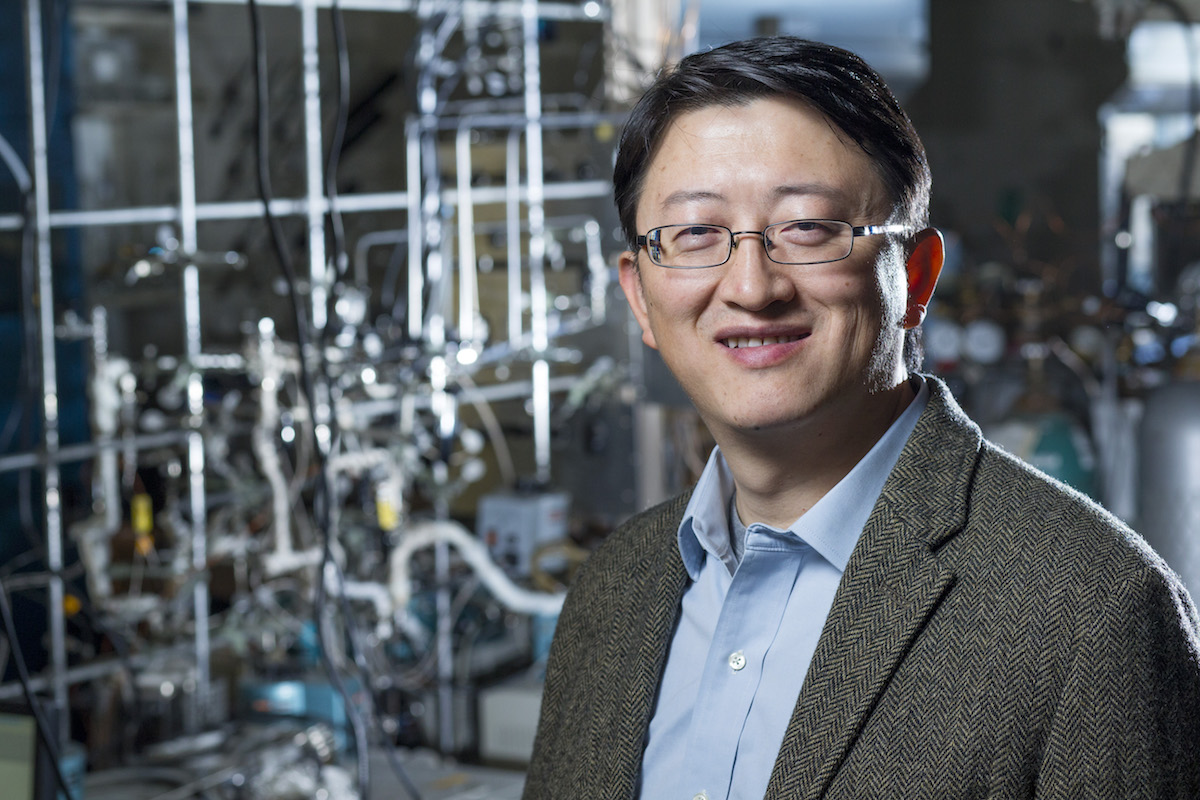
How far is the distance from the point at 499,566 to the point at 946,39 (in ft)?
7.04

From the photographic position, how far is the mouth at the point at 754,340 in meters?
0.93

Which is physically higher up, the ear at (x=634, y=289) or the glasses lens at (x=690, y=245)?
the glasses lens at (x=690, y=245)

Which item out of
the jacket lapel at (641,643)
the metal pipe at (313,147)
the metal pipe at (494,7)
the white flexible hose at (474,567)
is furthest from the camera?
the metal pipe at (494,7)

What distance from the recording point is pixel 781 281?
92 centimetres

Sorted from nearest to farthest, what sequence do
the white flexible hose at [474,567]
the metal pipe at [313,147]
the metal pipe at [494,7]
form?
the white flexible hose at [474,567]
the metal pipe at [313,147]
the metal pipe at [494,7]

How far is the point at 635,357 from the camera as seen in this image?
10.2ft

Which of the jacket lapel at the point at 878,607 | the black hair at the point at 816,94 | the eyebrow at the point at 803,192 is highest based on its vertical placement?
the black hair at the point at 816,94

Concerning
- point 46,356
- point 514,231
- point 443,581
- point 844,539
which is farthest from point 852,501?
point 514,231

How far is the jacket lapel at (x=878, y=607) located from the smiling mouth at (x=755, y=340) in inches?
5.2

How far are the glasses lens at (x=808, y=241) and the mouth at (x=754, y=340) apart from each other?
0.05 m

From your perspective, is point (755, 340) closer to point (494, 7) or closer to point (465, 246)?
point (465, 246)

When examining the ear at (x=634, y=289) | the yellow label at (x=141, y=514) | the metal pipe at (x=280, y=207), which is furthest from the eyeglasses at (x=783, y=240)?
the yellow label at (x=141, y=514)

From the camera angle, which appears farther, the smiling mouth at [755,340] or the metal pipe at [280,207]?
the metal pipe at [280,207]

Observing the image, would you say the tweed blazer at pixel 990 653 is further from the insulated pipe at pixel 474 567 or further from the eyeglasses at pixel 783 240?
the insulated pipe at pixel 474 567
